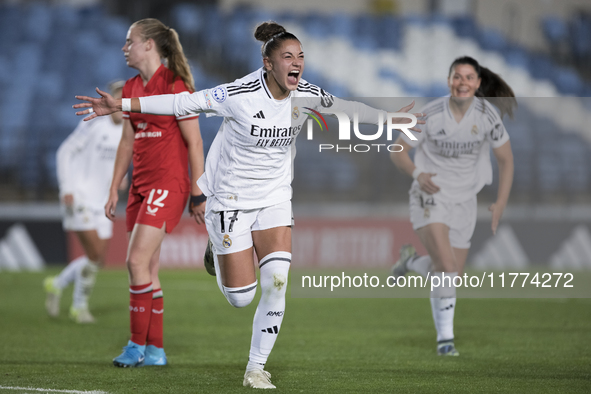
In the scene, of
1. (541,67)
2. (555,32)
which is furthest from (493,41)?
(555,32)

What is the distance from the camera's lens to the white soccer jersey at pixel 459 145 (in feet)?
20.0

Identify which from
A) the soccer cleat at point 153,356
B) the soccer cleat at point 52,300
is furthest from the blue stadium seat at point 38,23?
the soccer cleat at point 153,356

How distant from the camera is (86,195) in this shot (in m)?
8.25

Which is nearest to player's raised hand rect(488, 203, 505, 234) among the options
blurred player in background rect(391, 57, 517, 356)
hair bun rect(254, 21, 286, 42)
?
blurred player in background rect(391, 57, 517, 356)

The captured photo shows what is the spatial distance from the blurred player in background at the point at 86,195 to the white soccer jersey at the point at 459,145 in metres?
3.42

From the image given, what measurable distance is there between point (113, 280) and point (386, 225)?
4.66 m

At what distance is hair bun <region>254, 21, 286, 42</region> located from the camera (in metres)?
4.75

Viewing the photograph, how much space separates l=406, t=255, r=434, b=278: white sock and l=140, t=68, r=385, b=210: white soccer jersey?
1.85 metres

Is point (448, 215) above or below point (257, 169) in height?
below

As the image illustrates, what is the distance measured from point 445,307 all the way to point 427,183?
3.31 ft

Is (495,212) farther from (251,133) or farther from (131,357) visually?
(131,357)

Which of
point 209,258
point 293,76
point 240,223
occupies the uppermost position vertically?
point 293,76

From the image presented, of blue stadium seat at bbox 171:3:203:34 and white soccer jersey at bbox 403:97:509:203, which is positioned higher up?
blue stadium seat at bbox 171:3:203:34

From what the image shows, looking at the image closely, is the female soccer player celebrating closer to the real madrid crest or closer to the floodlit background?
the real madrid crest
